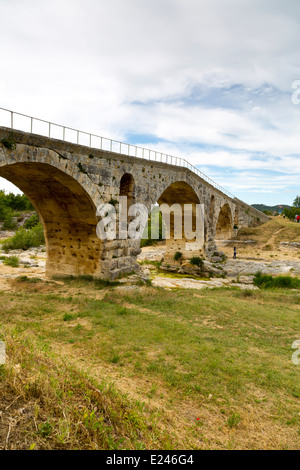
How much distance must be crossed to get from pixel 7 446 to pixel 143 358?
408 centimetres

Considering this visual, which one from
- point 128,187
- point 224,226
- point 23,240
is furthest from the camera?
point 224,226

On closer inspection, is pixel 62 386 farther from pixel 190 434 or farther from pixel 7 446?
pixel 190 434

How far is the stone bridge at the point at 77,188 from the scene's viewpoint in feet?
37.4

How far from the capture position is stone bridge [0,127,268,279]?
11.4 meters

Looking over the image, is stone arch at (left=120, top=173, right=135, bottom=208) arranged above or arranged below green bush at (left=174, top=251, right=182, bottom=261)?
above

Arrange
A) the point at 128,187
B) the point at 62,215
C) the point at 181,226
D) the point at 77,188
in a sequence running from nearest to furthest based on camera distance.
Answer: the point at 77,188
the point at 62,215
the point at 128,187
the point at 181,226

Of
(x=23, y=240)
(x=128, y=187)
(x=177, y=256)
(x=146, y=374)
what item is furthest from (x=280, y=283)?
(x=23, y=240)

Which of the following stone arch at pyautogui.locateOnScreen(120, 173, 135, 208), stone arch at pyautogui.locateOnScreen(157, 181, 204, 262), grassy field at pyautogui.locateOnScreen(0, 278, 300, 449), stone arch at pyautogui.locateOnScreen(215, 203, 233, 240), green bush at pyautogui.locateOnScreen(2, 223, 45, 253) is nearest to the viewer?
grassy field at pyautogui.locateOnScreen(0, 278, 300, 449)

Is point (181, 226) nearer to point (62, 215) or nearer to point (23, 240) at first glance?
point (62, 215)

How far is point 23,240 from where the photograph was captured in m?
29.6

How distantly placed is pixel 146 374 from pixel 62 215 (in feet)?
36.9

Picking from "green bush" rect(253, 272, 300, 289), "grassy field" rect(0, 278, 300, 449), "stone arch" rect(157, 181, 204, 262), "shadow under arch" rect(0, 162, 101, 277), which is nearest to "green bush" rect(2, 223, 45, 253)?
"shadow under arch" rect(0, 162, 101, 277)

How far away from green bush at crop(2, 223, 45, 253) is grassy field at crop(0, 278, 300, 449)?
1835cm

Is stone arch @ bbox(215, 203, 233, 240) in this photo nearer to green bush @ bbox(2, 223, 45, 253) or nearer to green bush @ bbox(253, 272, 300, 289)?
green bush @ bbox(253, 272, 300, 289)
